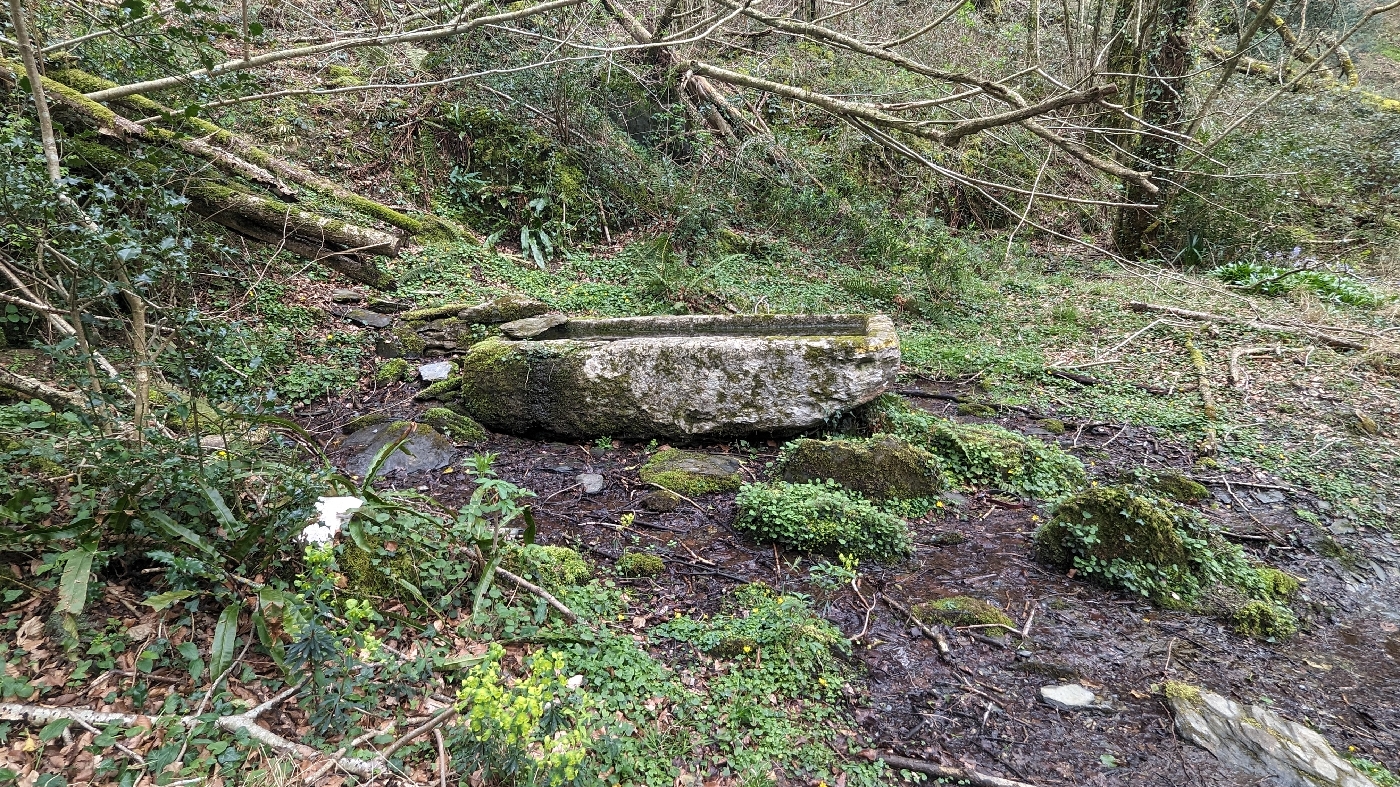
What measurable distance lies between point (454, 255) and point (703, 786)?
19.9 feet

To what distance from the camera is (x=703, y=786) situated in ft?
6.93

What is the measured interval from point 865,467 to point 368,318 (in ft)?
14.2

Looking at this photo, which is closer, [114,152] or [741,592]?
[741,592]

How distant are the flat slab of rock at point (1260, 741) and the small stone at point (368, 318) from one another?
5.80 meters

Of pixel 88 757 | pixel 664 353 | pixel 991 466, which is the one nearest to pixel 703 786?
pixel 88 757

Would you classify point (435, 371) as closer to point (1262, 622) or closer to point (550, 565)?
point (550, 565)

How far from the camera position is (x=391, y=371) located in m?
4.92

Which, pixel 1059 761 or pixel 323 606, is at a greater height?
pixel 323 606

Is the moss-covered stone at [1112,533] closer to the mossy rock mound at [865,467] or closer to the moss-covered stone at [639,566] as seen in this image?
the mossy rock mound at [865,467]

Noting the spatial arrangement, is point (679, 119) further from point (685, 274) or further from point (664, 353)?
point (664, 353)

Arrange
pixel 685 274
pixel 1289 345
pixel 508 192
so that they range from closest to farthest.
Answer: pixel 1289 345 → pixel 685 274 → pixel 508 192

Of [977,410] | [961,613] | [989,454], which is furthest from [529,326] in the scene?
[977,410]

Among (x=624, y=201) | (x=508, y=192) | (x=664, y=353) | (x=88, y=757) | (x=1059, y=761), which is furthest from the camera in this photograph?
(x=624, y=201)

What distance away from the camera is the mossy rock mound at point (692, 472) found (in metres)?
4.05
